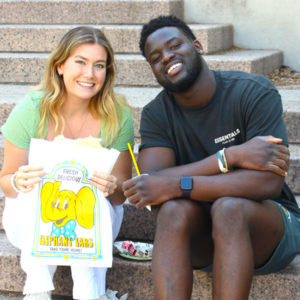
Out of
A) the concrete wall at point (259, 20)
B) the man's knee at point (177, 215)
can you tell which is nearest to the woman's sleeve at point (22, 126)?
the man's knee at point (177, 215)

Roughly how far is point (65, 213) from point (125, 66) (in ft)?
6.64

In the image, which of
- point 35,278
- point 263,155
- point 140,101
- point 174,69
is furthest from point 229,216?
point 140,101

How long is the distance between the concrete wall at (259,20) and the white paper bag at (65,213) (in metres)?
3.07

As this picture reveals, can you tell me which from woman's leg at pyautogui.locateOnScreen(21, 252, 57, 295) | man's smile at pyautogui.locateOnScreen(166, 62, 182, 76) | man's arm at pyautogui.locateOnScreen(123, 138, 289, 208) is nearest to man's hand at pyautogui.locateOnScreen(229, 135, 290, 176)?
man's arm at pyautogui.locateOnScreen(123, 138, 289, 208)

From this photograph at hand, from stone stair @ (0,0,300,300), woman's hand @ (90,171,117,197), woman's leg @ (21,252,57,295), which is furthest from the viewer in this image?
stone stair @ (0,0,300,300)

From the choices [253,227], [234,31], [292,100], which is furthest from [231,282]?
[234,31]

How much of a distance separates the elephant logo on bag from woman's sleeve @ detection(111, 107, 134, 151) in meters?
0.46

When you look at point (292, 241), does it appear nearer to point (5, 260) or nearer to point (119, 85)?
point (5, 260)

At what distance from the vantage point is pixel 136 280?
2191mm

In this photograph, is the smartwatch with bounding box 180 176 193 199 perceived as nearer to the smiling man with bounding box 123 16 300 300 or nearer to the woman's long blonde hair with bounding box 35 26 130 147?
the smiling man with bounding box 123 16 300 300

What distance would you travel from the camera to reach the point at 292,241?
187 centimetres

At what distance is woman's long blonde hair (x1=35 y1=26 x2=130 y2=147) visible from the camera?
214 cm

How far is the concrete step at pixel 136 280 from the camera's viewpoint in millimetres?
2006

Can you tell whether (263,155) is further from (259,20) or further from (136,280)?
(259,20)
